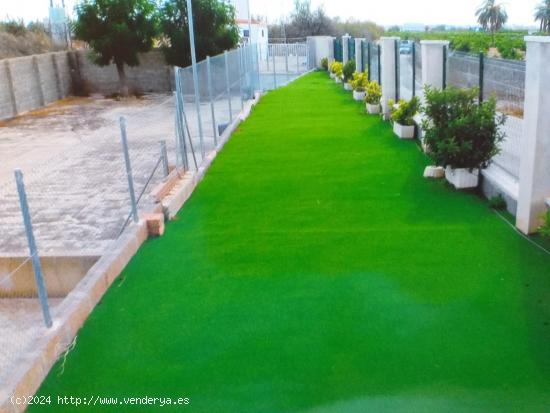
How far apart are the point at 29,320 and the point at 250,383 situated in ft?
10.6

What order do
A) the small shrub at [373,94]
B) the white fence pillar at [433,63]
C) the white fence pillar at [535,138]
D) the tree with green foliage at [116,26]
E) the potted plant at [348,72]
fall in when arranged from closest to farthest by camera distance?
the white fence pillar at [535,138]
the white fence pillar at [433,63]
the small shrub at [373,94]
the potted plant at [348,72]
the tree with green foliage at [116,26]

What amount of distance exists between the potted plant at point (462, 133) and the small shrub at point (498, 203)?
86 centimetres

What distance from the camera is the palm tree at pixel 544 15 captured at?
68062mm

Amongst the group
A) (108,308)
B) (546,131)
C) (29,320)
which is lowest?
(29,320)

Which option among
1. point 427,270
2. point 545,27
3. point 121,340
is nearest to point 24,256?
point 121,340

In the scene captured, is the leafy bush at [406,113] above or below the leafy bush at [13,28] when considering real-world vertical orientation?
below

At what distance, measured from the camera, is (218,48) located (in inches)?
1033

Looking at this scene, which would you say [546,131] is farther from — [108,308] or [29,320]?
[29,320]

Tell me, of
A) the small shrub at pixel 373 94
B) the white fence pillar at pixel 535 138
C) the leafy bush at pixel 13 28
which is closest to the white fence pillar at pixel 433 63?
the white fence pillar at pixel 535 138

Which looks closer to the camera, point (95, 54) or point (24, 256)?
point (24, 256)

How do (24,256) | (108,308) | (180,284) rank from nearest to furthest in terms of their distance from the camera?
(108,308) < (180,284) < (24,256)

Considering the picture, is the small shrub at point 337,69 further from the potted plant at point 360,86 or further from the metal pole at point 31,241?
the metal pole at point 31,241

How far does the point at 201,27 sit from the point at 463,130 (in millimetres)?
19573

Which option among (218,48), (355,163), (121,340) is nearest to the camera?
(121,340)
